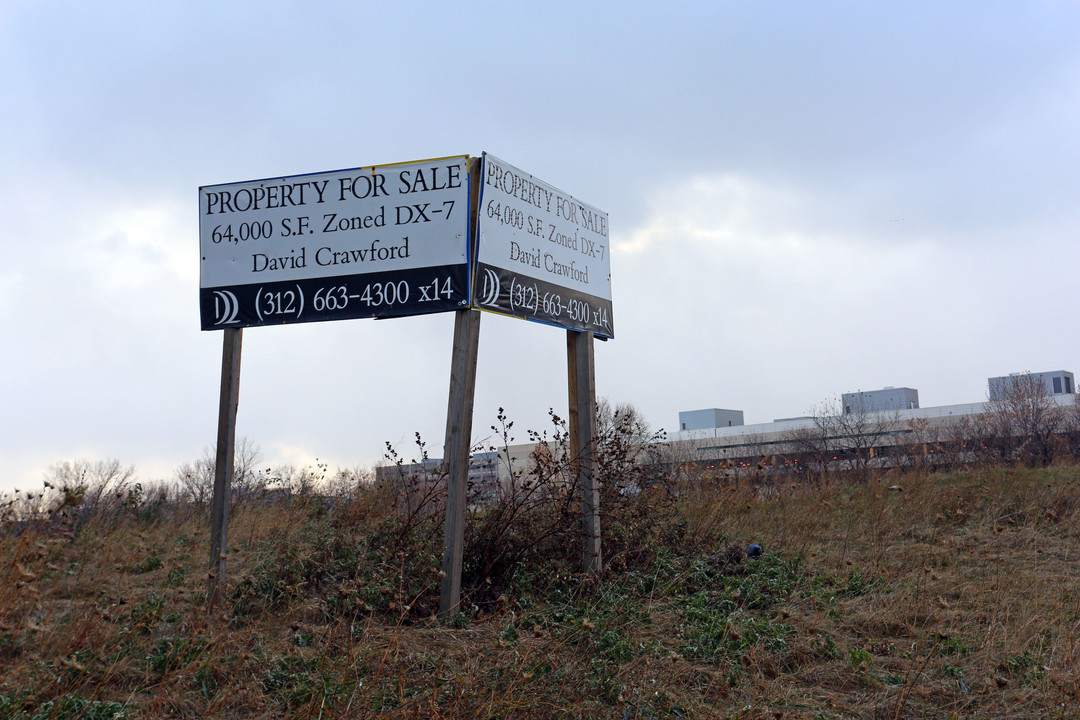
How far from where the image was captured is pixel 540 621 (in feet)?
19.1

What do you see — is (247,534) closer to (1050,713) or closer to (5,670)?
(5,670)

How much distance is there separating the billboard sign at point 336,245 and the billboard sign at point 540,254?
0.25m

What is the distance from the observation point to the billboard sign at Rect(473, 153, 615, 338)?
632 centimetres

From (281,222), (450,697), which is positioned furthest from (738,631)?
(281,222)

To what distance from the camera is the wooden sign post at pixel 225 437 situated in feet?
21.2

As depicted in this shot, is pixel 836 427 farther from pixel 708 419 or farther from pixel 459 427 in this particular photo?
pixel 708 419

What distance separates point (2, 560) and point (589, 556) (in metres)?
4.35

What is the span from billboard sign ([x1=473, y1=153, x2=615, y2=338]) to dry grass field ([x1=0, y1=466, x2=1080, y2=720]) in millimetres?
1716

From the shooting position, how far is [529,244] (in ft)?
22.1

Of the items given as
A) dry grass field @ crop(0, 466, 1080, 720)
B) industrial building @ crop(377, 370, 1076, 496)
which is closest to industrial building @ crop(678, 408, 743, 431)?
industrial building @ crop(377, 370, 1076, 496)

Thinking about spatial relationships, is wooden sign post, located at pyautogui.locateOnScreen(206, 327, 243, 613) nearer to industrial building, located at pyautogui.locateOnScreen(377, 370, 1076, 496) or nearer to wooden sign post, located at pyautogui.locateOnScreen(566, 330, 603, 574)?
industrial building, located at pyautogui.locateOnScreen(377, 370, 1076, 496)

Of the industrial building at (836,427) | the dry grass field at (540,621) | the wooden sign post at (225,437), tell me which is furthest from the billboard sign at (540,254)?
the wooden sign post at (225,437)

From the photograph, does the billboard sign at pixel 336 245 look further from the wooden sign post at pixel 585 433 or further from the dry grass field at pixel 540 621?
the dry grass field at pixel 540 621

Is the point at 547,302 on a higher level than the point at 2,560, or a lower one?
higher
